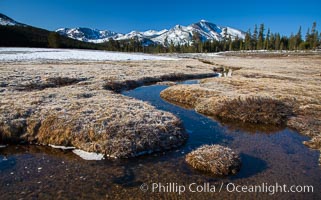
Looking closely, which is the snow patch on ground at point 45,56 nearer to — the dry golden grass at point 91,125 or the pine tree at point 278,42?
the dry golden grass at point 91,125

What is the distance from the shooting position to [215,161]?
1162 centimetres

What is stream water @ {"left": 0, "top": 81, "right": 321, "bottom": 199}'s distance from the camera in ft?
31.7

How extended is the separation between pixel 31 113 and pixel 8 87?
43.6ft

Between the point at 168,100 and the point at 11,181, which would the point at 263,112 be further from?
the point at 11,181

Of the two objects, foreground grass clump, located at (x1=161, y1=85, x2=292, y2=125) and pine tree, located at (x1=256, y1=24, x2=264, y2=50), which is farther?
pine tree, located at (x1=256, y1=24, x2=264, y2=50)

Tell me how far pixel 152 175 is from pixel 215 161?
3.44m

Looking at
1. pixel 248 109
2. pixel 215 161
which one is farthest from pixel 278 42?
pixel 215 161

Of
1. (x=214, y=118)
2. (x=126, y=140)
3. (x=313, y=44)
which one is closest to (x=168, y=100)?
(x=214, y=118)

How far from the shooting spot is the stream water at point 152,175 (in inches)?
381

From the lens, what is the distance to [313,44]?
6117 inches

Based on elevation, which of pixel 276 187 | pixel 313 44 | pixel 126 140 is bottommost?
pixel 276 187

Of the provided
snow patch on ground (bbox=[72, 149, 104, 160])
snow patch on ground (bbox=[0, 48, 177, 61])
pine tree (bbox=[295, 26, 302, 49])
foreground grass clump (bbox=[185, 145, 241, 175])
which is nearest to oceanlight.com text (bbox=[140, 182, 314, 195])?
foreground grass clump (bbox=[185, 145, 241, 175])

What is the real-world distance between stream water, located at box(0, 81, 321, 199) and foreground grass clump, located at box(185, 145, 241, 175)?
0.36 metres

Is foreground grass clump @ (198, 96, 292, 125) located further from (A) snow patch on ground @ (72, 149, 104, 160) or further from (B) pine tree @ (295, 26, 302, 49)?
(B) pine tree @ (295, 26, 302, 49)
